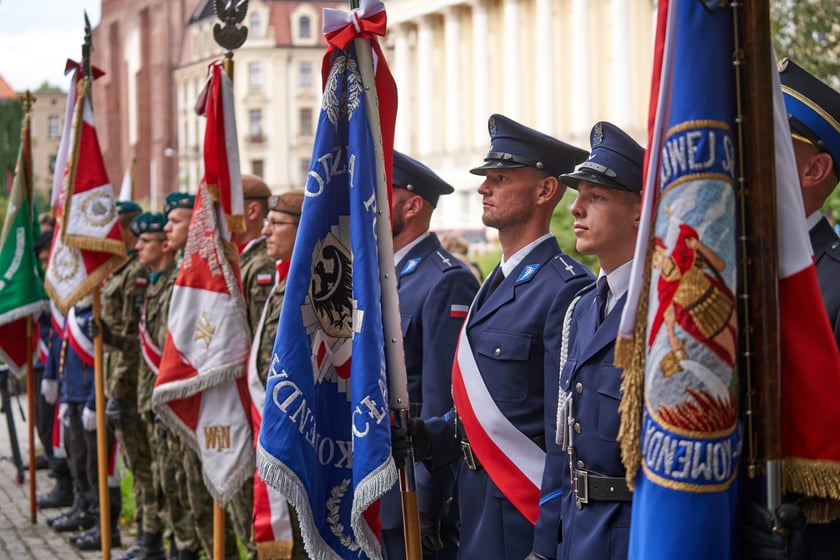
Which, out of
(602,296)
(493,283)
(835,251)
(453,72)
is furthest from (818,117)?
(453,72)

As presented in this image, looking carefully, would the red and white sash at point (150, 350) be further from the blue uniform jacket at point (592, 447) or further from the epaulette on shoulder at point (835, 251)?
the epaulette on shoulder at point (835, 251)

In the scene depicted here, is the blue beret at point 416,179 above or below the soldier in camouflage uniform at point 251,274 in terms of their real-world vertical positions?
above

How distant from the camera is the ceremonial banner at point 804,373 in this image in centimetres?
299

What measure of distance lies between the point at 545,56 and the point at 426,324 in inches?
2096

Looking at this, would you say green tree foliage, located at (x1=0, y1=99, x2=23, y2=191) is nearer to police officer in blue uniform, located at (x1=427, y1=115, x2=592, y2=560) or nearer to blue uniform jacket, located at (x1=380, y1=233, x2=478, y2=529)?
blue uniform jacket, located at (x1=380, y1=233, x2=478, y2=529)

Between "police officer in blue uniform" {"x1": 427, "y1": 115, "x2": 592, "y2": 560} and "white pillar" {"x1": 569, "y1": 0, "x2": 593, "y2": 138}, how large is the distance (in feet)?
167

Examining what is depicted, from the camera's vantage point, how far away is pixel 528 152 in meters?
4.88

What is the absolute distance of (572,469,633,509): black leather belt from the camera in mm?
3732

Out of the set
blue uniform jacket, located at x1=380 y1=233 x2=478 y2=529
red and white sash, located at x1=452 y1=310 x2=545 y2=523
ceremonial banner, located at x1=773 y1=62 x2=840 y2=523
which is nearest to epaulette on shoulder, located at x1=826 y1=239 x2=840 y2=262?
ceremonial banner, located at x1=773 y1=62 x2=840 y2=523

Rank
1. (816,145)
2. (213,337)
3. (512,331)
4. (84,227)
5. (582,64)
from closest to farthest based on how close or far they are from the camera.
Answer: (816,145), (512,331), (213,337), (84,227), (582,64)

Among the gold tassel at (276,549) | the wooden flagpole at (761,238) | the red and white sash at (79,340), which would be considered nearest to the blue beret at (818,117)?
the wooden flagpole at (761,238)

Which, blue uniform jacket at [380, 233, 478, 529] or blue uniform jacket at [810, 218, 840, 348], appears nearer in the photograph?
blue uniform jacket at [810, 218, 840, 348]

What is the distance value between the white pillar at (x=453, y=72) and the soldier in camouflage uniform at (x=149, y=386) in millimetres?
56256

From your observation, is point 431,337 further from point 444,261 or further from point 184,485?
point 184,485
